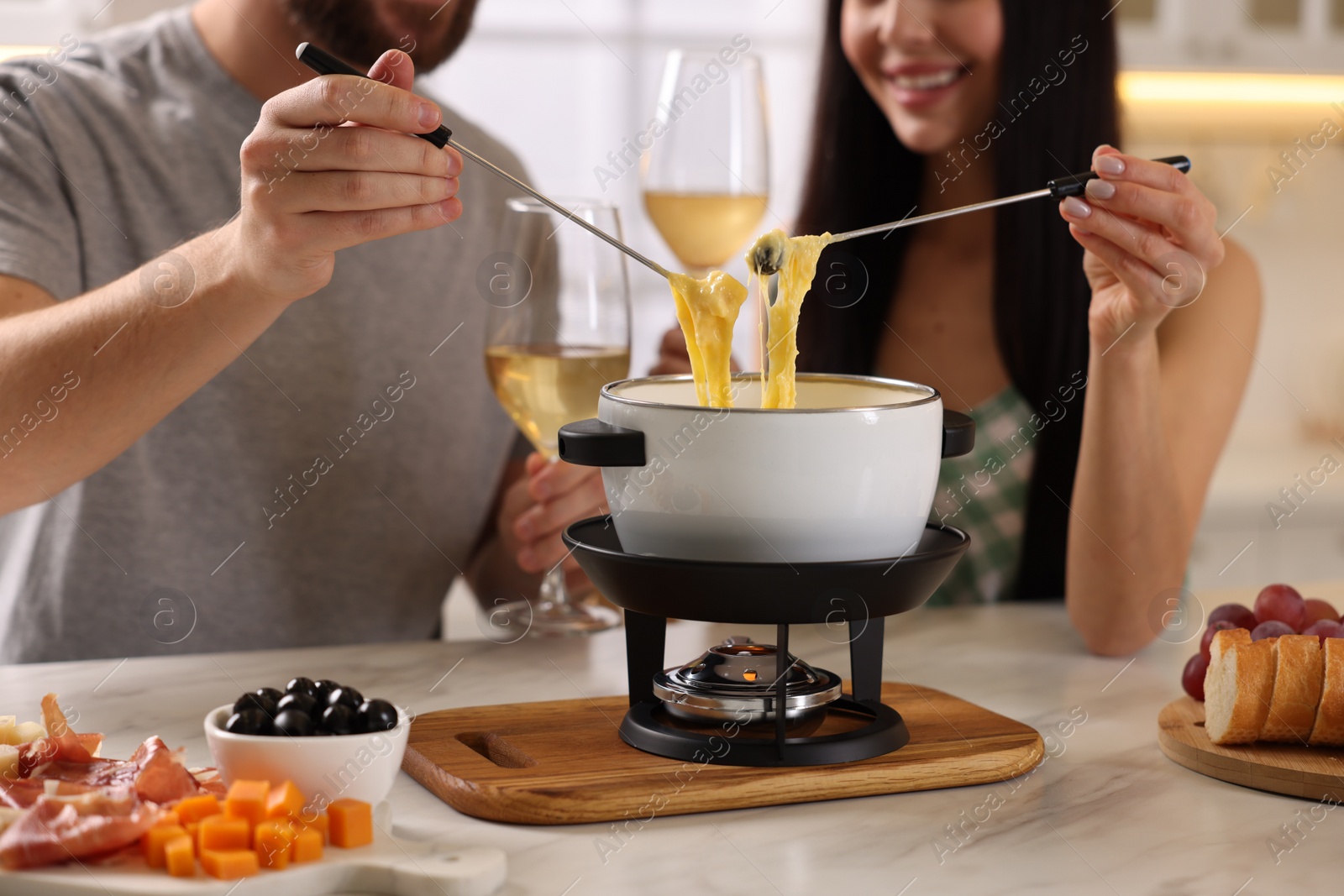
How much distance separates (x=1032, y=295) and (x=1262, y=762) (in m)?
0.97

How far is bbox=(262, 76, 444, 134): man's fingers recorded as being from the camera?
2.92 ft

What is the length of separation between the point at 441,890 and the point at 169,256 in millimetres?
710

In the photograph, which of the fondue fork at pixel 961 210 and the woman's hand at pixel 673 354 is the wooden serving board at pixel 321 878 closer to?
the fondue fork at pixel 961 210

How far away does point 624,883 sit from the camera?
2.47ft

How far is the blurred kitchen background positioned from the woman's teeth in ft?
5.06

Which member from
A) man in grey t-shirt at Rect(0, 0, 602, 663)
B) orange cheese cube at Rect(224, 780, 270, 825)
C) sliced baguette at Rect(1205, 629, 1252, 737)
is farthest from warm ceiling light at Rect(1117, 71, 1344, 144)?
orange cheese cube at Rect(224, 780, 270, 825)

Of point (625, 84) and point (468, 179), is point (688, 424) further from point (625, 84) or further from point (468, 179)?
point (625, 84)

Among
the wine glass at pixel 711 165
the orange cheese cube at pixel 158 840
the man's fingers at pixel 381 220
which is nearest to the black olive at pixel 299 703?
the orange cheese cube at pixel 158 840

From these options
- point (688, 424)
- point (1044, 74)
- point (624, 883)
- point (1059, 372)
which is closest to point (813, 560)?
point (688, 424)

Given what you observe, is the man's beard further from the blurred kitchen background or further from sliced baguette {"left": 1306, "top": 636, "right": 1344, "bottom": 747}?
the blurred kitchen background

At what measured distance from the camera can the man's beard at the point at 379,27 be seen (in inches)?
65.5

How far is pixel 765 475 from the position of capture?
857 mm

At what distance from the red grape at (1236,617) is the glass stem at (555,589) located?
652 millimetres

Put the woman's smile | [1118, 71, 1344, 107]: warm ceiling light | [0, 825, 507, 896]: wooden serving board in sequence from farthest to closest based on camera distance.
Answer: [1118, 71, 1344, 107]: warm ceiling light
the woman's smile
[0, 825, 507, 896]: wooden serving board
